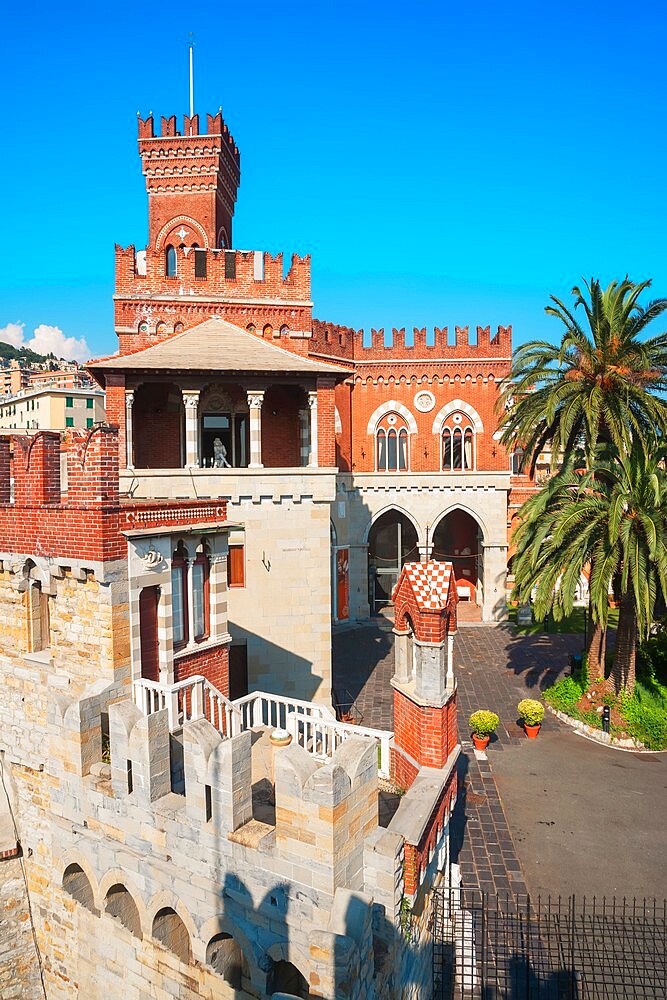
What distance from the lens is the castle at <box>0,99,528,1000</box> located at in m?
6.05

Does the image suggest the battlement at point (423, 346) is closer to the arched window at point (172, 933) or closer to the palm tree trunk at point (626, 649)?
the palm tree trunk at point (626, 649)

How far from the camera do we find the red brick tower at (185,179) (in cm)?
2366

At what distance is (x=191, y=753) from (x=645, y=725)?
45.5 feet

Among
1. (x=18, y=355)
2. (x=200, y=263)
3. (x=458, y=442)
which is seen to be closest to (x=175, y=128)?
(x=200, y=263)

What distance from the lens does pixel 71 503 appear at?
26.8 feet

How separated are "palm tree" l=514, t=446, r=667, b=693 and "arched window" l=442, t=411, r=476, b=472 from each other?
41.3 feet

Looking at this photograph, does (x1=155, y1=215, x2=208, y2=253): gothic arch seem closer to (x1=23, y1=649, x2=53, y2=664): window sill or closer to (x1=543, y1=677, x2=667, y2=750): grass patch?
(x1=23, y1=649, x2=53, y2=664): window sill

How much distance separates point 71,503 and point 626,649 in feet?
48.3

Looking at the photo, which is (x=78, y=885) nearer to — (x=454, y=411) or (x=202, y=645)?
(x=202, y=645)

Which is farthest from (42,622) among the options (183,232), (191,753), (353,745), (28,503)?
(183,232)

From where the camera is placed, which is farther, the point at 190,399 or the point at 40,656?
the point at 190,399

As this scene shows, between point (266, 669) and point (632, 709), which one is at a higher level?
point (266, 669)

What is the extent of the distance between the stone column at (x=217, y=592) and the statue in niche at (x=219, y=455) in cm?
824

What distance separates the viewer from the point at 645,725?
15750 mm
